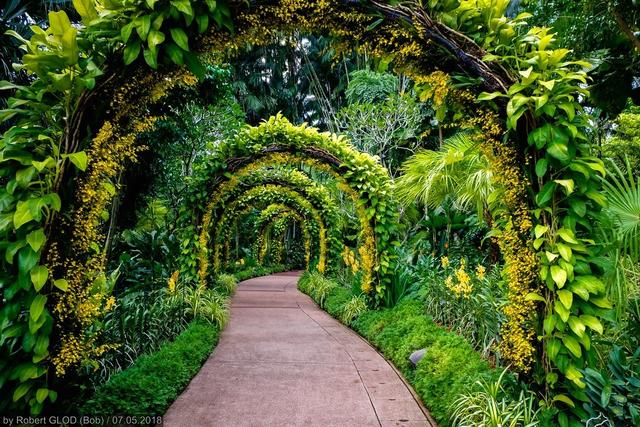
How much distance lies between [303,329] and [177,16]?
506 centimetres

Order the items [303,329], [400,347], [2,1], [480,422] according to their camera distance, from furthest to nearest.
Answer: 1. [303,329]
2. [2,1]
3. [400,347]
4. [480,422]

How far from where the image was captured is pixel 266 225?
785 inches

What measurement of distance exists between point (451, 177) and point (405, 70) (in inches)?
117

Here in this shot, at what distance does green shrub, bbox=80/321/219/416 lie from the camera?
2.85 metres

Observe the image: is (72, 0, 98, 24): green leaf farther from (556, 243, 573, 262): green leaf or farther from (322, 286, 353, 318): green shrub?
(322, 286, 353, 318): green shrub

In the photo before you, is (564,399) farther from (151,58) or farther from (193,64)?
(151,58)

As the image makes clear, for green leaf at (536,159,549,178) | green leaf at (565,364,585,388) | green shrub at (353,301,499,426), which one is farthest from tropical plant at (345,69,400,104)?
green leaf at (565,364,585,388)

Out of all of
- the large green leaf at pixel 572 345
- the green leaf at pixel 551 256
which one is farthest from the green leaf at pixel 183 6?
the large green leaf at pixel 572 345

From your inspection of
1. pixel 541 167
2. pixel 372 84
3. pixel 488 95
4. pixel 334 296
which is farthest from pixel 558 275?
pixel 372 84

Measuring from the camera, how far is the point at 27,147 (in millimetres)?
2285

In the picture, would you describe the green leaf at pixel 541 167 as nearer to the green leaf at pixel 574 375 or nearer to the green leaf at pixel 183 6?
the green leaf at pixel 574 375

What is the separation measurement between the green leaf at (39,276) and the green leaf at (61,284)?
10cm

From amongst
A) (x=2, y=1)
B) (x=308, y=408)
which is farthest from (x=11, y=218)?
(x=2, y=1)

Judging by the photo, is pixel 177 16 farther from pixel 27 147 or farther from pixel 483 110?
pixel 483 110
